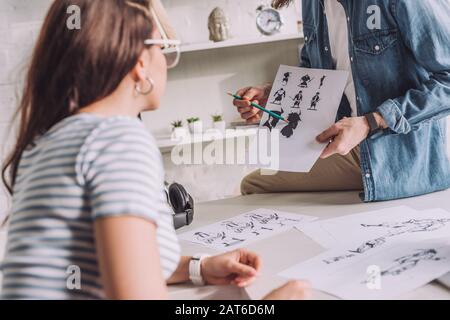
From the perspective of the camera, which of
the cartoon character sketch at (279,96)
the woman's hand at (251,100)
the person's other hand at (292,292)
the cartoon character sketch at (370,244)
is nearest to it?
the person's other hand at (292,292)

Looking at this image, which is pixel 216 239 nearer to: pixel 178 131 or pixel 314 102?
pixel 314 102

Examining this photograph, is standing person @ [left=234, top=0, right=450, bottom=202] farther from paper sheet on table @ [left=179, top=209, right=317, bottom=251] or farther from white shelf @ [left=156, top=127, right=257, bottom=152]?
white shelf @ [left=156, top=127, right=257, bottom=152]

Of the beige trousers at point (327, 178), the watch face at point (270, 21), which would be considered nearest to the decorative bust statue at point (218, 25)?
the watch face at point (270, 21)

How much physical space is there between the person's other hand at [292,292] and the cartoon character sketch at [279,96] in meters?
0.68

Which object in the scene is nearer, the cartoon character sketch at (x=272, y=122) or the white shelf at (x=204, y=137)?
the cartoon character sketch at (x=272, y=122)

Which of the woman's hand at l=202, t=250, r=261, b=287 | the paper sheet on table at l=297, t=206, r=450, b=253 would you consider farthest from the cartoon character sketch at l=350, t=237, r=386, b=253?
the woman's hand at l=202, t=250, r=261, b=287

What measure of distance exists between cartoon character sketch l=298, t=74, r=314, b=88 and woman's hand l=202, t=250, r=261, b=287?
1.92 ft

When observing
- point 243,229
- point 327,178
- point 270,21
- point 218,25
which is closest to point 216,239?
point 243,229

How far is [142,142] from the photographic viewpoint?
58cm

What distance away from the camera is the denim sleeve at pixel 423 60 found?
1.19 m

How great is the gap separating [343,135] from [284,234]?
280 millimetres

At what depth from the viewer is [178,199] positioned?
1.26 m

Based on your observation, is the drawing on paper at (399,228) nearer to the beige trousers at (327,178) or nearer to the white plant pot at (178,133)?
the beige trousers at (327,178)
